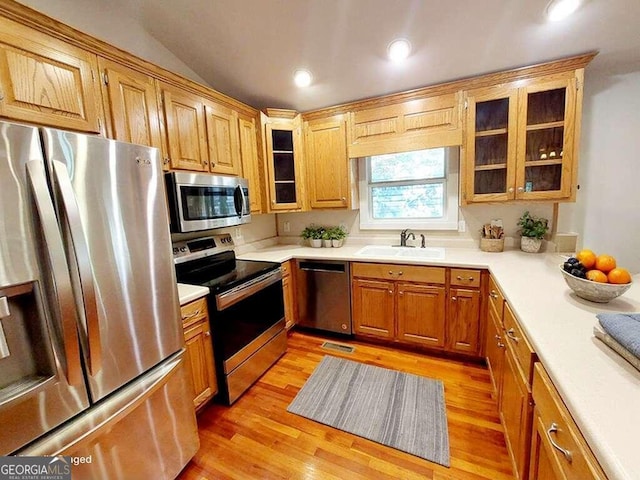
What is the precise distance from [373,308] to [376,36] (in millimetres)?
2180

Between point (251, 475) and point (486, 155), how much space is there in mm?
2842

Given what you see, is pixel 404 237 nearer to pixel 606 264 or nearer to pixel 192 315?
pixel 606 264

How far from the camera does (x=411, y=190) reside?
2.89 metres

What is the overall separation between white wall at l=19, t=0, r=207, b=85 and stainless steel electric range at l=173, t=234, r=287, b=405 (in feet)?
4.82

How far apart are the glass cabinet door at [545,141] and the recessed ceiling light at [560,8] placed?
0.45 metres

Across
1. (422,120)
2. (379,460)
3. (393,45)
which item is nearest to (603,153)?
(422,120)

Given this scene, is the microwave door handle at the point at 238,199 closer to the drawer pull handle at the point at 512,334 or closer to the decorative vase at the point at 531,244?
the drawer pull handle at the point at 512,334

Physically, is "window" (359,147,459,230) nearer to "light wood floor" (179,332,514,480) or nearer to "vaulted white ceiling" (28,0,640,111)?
"vaulted white ceiling" (28,0,640,111)

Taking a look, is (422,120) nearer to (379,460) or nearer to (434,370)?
(434,370)

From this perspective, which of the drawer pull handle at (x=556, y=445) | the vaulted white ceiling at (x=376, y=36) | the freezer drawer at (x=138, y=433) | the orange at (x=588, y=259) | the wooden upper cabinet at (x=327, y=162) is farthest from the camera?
the wooden upper cabinet at (x=327, y=162)

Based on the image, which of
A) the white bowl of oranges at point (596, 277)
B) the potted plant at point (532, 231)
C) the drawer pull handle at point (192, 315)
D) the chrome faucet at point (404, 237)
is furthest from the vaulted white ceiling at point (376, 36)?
the drawer pull handle at point (192, 315)

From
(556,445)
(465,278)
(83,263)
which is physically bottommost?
(556,445)

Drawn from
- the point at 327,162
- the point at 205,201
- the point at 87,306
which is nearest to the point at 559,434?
the point at 87,306

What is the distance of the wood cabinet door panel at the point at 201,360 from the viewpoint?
164cm
